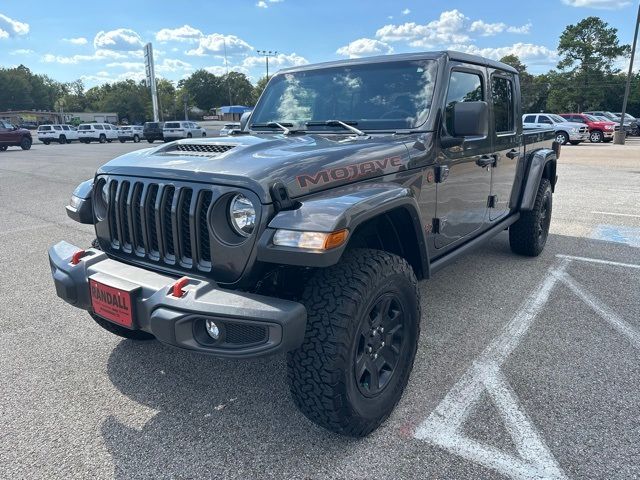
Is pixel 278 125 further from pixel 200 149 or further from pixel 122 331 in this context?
pixel 122 331

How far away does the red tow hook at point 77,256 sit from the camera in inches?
104

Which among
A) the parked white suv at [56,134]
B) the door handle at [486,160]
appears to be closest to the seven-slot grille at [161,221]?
the door handle at [486,160]

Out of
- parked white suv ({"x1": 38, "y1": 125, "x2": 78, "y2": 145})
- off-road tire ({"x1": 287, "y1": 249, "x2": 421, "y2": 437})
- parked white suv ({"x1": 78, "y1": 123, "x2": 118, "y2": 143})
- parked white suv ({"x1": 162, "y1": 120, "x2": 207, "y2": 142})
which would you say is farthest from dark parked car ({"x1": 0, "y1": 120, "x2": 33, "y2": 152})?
off-road tire ({"x1": 287, "y1": 249, "x2": 421, "y2": 437})

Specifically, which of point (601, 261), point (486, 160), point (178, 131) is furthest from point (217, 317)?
point (178, 131)

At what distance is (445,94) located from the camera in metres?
3.30

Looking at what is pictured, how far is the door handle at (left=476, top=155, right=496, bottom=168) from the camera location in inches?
151

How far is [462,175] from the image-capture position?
3.61 meters

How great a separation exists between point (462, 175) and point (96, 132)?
42.8 m

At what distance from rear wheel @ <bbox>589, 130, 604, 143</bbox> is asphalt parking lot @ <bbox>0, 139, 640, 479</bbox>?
86.5 feet

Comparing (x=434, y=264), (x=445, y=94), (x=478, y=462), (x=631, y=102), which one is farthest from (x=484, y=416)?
(x=631, y=102)

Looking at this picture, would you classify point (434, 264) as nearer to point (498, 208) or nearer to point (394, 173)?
point (394, 173)

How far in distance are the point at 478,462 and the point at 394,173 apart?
158 cm

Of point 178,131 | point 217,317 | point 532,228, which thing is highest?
point 178,131

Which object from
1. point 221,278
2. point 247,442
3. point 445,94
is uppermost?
point 445,94
